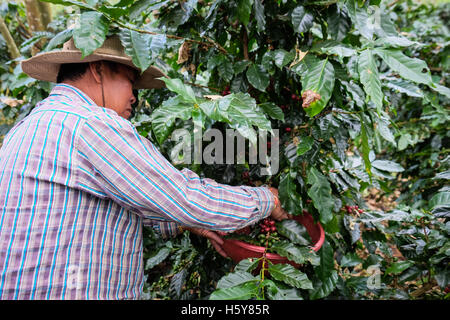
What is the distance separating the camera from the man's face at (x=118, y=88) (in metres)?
1.27

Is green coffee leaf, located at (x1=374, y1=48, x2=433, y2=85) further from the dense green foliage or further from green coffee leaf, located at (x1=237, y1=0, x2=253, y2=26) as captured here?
green coffee leaf, located at (x1=237, y1=0, x2=253, y2=26)

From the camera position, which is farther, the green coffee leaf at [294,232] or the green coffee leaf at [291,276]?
the green coffee leaf at [294,232]

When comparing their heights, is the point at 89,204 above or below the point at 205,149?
below

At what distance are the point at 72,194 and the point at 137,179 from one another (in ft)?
0.80

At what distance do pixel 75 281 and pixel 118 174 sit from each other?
15.9 inches

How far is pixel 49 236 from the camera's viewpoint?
Answer: 1.05 metres

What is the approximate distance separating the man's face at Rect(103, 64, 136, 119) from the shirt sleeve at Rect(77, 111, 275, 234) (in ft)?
0.82

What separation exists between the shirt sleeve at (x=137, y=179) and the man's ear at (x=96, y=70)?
293 mm

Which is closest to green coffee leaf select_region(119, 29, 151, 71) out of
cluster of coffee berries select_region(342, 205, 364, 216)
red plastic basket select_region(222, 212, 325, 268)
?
red plastic basket select_region(222, 212, 325, 268)

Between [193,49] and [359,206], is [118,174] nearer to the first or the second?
[193,49]

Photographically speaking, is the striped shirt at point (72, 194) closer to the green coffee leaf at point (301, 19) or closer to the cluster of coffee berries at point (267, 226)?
the cluster of coffee berries at point (267, 226)

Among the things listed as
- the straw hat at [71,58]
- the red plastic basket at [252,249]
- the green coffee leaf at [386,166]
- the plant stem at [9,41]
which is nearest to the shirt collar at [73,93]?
the straw hat at [71,58]

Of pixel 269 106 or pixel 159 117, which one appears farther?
pixel 269 106

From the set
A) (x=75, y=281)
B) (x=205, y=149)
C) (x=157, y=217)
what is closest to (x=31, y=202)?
(x=75, y=281)
